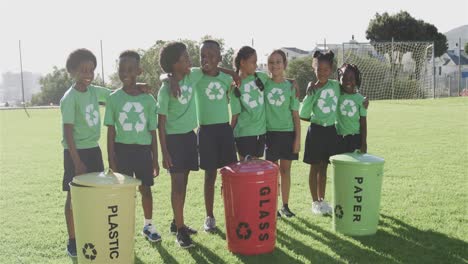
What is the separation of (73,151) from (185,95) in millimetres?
1010

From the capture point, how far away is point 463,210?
5289mm

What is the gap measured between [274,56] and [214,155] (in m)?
1.15

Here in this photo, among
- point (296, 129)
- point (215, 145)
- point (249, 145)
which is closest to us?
point (215, 145)

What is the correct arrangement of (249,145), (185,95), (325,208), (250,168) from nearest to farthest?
(250,168) < (185,95) < (249,145) < (325,208)

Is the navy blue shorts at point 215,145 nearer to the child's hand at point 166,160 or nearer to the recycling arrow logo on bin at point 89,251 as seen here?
the child's hand at point 166,160

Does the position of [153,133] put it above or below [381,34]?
below

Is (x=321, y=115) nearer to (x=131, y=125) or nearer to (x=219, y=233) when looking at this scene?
(x=219, y=233)

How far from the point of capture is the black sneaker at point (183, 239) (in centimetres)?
425

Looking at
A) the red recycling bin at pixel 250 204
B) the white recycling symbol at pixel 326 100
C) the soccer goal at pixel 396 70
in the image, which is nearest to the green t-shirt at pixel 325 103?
the white recycling symbol at pixel 326 100

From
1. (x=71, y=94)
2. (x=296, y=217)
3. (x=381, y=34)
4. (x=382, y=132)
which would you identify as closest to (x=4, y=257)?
(x=71, y=94)

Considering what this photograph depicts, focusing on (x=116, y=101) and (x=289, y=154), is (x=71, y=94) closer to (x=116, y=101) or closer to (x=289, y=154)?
(x=116, y=101)

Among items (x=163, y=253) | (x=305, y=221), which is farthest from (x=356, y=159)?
(x=163, y=253)

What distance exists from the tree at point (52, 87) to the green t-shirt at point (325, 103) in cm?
4918

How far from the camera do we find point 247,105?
4.74 meters
